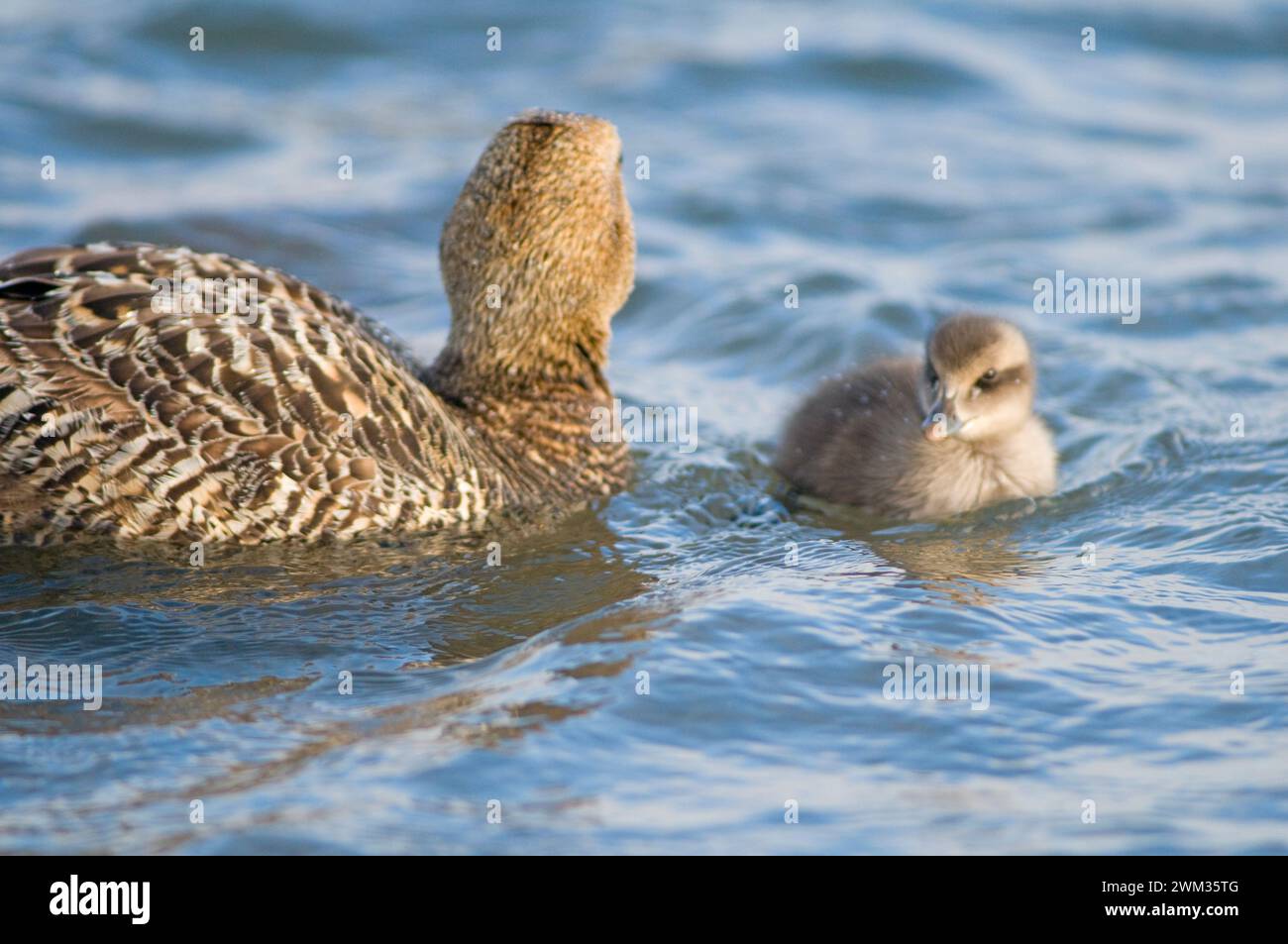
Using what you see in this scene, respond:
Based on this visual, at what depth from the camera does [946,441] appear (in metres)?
6.84

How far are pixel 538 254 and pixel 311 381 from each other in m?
1.10

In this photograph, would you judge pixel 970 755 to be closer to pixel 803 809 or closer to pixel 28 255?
pixel 803 809

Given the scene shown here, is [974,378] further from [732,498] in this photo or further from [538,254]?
[538,254]

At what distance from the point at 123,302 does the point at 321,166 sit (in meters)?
5.54

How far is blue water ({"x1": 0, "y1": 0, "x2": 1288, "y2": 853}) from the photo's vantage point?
4438 millimetres

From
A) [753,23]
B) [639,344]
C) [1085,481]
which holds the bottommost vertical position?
[1085,481]

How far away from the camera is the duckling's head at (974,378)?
6.50m

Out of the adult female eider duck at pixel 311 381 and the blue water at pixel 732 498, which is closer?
the blue water at pixel 732 498

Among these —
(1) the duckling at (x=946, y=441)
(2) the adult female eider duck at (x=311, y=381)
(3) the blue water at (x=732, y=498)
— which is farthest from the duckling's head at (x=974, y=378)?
(2) the adult female eider duck at (x=311, y=381)

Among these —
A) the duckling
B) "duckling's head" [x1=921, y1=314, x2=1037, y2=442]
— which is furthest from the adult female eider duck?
"duckling's head" [x1=921, y1=314, x2=1037, y2=442]

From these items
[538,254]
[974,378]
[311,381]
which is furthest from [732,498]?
[311,381]

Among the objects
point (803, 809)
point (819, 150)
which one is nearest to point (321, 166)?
point (819, 150)

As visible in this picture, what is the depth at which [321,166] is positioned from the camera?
1110 centimetres

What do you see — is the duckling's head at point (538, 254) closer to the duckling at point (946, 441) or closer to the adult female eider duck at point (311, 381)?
the adult female eider duck at point (311, 381)
